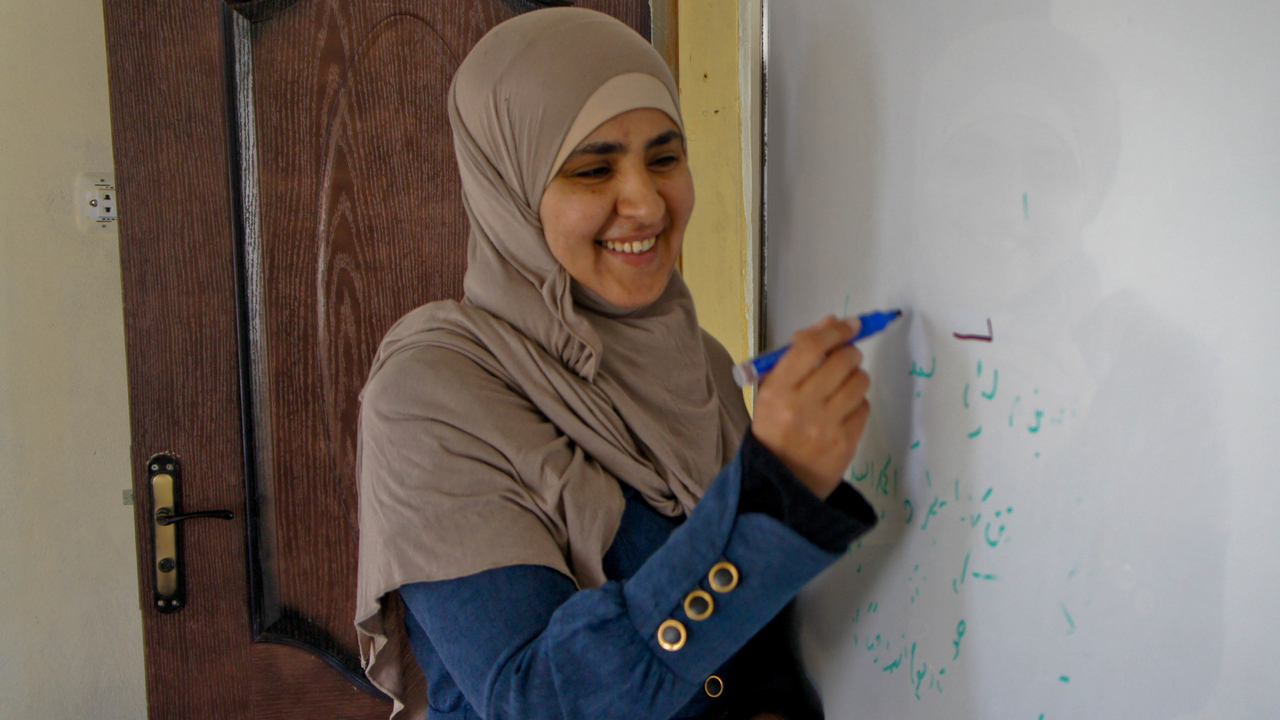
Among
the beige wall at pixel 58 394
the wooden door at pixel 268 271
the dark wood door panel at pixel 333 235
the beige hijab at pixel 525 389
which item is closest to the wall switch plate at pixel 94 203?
the beige wall at pixel 58 394

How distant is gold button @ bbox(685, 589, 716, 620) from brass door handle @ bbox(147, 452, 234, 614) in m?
1.03

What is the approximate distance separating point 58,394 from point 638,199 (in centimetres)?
130

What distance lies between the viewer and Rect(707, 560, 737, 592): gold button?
0.55 meters

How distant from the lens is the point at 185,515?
4.26ft

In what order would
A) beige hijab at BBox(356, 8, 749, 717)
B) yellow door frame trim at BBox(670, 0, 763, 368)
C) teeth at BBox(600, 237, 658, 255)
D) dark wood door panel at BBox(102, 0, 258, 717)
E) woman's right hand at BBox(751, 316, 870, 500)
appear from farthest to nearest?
yellow door frame trim at BBox(670, 0, 763, 368), dark wood door panel at BBox(102, 0, 258, 717), teeth at BBox(600, 237, 658, 255), beige hijab at BBox(356, 8, 749, 717), woman's right hand at BBox(751, 316, 870, 500)

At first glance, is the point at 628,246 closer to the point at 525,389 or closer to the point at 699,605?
the point at 525,389

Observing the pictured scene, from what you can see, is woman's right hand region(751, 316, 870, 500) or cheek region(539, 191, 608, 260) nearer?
woman's right hand region(751, 316, 870, 500)

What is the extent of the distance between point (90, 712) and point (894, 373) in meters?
1.69

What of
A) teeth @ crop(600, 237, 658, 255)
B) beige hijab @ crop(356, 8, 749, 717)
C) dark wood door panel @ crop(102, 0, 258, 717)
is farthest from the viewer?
dark wood door panel @ crop(102, 0, 258, 717)

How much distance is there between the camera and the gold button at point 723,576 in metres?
0.55

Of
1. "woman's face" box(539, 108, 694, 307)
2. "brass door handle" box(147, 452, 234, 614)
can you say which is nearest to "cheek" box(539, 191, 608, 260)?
"woman's face" box(539, 108, 694, 307)

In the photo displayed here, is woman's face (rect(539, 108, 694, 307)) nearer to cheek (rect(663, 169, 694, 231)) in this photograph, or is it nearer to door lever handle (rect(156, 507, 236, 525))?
cheek (rect(663, 169, 694, 231))

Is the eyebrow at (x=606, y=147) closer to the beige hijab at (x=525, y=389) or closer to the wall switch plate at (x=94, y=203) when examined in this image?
the beige hijab at (x=525, y=389)

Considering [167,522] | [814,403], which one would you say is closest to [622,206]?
[814,403]
